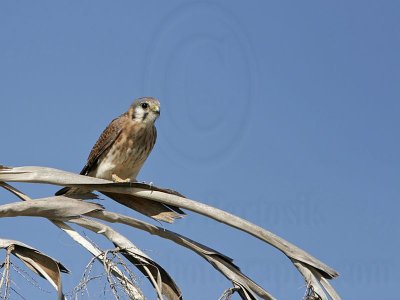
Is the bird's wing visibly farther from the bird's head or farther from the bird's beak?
the bird's beak

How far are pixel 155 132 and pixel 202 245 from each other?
3.03m

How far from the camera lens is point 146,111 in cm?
615

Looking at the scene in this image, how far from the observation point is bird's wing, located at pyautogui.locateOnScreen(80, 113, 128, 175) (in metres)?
6.09

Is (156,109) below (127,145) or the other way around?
the other way around

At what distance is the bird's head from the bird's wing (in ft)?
0.35

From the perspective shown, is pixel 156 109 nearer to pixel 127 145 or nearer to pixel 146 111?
pixel 146 111

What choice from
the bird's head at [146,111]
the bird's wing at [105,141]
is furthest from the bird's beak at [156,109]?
the bird's wing at [105,141]

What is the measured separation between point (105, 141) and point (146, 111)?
421 millimetres

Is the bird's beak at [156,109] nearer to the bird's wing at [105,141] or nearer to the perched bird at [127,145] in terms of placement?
the perched bird at [127,145]

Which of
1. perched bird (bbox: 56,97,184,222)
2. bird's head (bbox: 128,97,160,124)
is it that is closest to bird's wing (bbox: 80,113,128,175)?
perched bird (bbox: 56,97,184,222)

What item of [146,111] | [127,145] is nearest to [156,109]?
[146,111]

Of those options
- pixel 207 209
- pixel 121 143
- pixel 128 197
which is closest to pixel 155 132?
pixel 121 143

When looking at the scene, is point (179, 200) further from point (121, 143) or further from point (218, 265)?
point (121, 143)

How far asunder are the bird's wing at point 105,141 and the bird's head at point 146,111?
0.11 m
